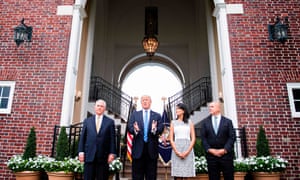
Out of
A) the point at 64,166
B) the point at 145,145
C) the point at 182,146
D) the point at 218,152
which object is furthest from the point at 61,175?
the point at 218,152

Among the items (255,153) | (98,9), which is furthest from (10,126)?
(98,9)

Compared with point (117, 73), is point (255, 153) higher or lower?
lower

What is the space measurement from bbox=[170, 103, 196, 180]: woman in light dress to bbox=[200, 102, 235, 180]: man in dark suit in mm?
232

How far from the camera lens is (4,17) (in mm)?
6535

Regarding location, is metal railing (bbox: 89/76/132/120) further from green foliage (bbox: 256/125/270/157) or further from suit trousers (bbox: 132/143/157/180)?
suit trousers (bbox: 132/143/157/180)

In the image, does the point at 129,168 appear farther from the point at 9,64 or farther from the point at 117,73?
the point at 117,73

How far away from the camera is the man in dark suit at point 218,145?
366cm

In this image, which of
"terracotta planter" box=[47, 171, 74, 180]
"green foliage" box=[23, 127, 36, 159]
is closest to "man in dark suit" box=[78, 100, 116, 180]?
"terracotta planter" box=[47, 171, 74, 180]

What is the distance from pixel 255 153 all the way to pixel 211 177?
2.09 metres

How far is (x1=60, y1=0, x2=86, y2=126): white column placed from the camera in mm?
5711

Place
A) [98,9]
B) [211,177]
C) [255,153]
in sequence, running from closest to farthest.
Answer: [211,177] < [255,153] < [98,9]

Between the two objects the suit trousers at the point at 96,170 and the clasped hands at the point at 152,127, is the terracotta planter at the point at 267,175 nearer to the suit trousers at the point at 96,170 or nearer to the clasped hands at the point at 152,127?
the clasped hands at the point at 152,127

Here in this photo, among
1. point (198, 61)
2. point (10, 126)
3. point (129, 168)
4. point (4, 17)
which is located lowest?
point (129, 168)

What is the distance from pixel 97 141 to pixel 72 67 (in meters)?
2.97
